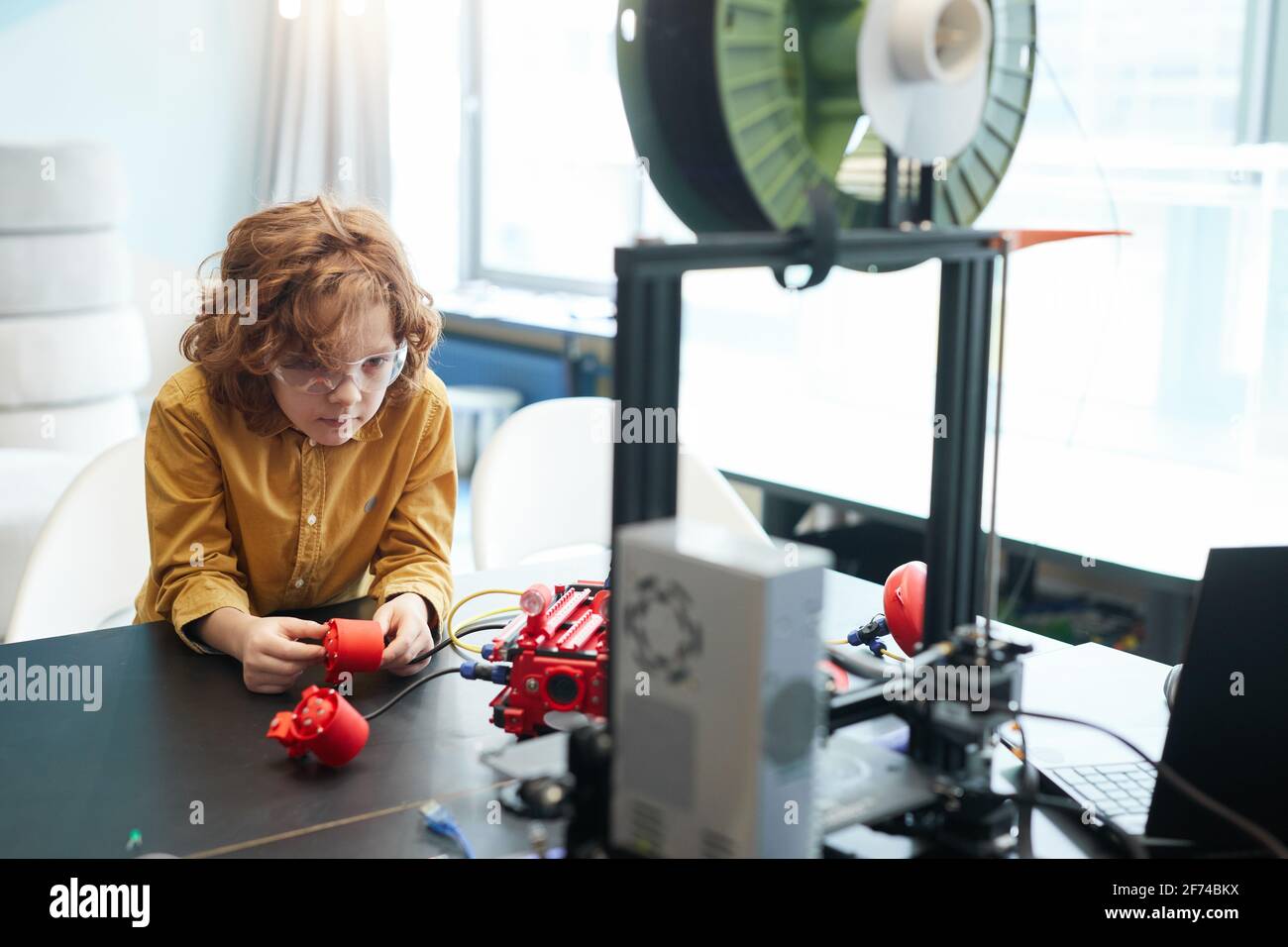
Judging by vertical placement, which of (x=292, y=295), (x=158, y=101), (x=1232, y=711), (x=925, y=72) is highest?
(x=158, y=101)

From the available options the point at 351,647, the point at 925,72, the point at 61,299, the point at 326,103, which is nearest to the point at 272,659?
the point at 351,647

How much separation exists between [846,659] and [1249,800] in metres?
0.28

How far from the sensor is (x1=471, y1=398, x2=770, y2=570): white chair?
1.81m

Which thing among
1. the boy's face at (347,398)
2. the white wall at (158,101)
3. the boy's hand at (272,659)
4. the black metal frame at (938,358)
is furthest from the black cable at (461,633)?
the white wall at (158,101)

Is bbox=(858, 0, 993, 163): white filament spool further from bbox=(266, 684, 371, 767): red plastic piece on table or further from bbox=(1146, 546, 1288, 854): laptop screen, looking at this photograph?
bbox=(266, 684, 371, 767): red plastic piece on table

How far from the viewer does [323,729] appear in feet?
3.19

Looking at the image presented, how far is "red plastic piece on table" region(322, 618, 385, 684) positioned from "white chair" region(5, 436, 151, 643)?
0.49 metres

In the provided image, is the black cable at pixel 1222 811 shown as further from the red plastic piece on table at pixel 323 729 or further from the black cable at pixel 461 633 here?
the black cable at pixel 461 633

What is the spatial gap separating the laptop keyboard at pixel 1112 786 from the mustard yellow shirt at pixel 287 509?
0.65 meters

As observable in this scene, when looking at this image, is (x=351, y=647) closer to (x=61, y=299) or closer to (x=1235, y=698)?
(x=1235, y=698)

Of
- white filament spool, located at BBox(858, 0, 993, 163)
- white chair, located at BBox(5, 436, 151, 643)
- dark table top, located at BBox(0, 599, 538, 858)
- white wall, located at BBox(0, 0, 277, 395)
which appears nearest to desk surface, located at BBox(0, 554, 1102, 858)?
dark table top, located at BBox(0, 599, 538, 858)

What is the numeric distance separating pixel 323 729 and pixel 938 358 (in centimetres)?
54

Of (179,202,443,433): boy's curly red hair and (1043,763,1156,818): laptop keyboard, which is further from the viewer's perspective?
(179,202,443,433): boy's curly red hair

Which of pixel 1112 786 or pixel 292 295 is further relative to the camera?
pixel 292 295
